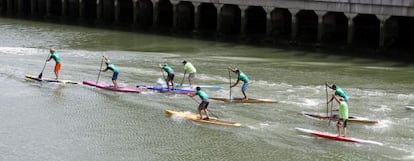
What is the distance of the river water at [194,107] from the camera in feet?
79.4

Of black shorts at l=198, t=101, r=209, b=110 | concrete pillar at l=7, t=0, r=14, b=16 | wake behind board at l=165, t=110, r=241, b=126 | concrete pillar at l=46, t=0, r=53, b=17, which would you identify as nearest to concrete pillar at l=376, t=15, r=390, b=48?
wake behind board at l=165, t=110, r=241, b=126

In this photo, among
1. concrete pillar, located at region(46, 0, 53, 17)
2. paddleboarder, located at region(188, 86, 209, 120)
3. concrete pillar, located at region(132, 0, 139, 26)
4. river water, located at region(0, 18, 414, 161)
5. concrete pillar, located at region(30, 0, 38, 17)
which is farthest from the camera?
concrete pillar, located at region(30, 0, 38, 17)

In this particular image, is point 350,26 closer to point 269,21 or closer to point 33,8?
point 269,21

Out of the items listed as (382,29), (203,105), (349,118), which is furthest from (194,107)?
(382,29)

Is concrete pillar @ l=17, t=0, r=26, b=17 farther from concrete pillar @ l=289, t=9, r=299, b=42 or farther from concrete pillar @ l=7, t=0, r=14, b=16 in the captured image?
concrete pillar @ l=289, t=9, r=299, b=42

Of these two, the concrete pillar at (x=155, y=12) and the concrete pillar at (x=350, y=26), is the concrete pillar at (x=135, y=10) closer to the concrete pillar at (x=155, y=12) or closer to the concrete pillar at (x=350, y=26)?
the concrete pillar at (x=155, y=12)

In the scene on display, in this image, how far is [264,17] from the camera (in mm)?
54719

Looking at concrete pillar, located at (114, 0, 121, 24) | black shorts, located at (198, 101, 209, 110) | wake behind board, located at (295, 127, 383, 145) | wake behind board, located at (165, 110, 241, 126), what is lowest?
wake behind board, located at (295, 127, 383, 145)

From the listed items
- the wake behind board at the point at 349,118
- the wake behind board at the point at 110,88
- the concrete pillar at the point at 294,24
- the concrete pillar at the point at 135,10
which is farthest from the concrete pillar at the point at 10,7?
the wake behind board at the point at 349,118

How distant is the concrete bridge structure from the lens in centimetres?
4425

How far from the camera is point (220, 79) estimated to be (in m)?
36.0

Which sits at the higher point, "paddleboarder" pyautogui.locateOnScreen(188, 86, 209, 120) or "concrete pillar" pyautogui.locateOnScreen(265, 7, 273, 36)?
"concrete pillar" pyautogui.locateOnScreen(265, 7, 273, 36)

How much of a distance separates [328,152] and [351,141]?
1.17 metres

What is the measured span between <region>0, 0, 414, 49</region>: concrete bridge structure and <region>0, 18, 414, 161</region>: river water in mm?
3288
